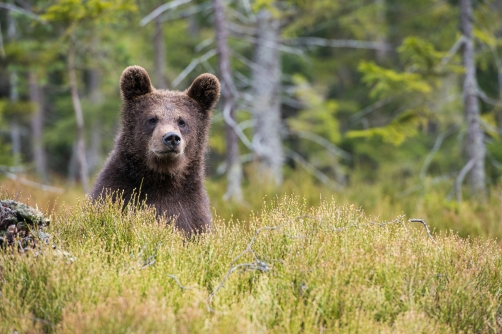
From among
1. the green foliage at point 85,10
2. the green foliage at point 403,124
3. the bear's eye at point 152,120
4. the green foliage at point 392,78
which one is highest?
the green foliage at point 85,10

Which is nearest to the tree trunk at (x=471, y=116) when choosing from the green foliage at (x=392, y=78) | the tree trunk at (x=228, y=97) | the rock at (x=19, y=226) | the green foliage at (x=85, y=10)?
the green foliage at (x=392, y=78)

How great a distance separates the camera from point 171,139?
19.0ft

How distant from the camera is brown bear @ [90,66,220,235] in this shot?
5.85 metres

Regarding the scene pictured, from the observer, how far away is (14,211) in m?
4.74

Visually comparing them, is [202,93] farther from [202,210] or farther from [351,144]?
[351,144]

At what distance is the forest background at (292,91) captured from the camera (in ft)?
36.4

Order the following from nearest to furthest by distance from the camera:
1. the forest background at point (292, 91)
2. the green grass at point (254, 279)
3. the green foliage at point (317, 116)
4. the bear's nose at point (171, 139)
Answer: the green grass at point (254, 279), the bear's nose at point (171, 139), the forest background at point (292, 91), the green foliage at point (317, 116)

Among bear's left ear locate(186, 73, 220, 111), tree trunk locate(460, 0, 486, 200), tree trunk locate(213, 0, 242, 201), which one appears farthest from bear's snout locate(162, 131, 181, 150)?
tree trunk locate(460, 0, 486, 200)

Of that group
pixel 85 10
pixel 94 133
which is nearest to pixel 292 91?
pixel 85 10

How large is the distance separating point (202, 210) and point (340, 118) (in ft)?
68.8

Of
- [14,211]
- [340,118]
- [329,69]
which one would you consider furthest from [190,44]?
[14,211]

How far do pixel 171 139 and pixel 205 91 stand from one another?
1.07 meters

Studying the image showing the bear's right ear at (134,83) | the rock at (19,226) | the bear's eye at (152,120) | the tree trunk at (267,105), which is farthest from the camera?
the tree trunk at (267,105)

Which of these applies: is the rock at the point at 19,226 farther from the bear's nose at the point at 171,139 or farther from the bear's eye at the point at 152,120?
the bear's eye at the point at 152,120
